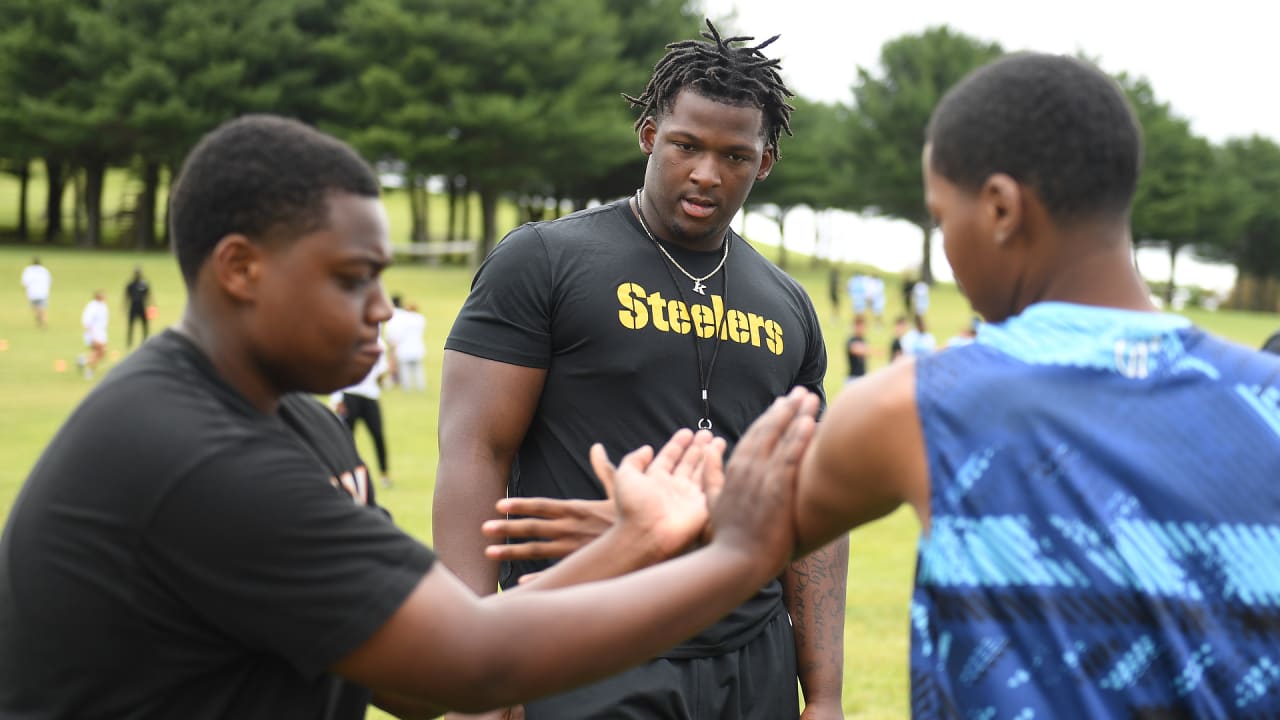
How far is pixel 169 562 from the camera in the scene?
2.08 metres

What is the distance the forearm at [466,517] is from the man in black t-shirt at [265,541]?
4.09 ft

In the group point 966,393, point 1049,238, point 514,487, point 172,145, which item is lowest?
point 514,487

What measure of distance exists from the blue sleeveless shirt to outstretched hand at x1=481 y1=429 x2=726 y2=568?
0.81 meters

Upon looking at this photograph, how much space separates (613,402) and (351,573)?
5.60ft

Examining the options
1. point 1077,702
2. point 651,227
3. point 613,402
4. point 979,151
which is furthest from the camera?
point 651,227

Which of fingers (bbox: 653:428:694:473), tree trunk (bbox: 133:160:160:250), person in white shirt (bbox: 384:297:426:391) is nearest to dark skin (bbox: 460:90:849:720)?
fingers (bbox: 653:428:694:473)

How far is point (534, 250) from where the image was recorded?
386 cm

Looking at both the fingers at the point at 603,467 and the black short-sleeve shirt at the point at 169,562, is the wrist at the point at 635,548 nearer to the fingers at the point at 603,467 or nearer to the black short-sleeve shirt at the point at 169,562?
the fingers at the point at 603,467

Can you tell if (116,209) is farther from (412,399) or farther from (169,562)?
(169,562)

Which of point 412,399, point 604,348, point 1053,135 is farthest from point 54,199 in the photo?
point 1053,135

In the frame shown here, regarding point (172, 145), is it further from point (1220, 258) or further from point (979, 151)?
point (1220, 258)

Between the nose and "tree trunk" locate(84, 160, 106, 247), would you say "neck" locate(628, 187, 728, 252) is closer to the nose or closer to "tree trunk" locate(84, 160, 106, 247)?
the nose

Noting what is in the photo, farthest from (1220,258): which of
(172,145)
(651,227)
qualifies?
(651,227)

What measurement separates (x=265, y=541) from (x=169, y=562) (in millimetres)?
158
